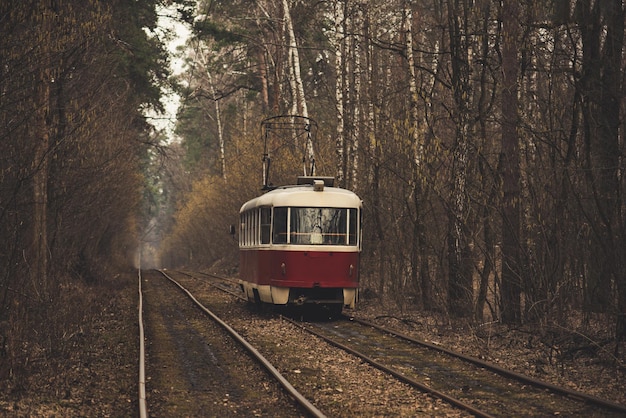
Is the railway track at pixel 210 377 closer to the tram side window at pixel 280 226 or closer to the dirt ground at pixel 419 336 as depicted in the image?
the dirt ground at pixel 419 336

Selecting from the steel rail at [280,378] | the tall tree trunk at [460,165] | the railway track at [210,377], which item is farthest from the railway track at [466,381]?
the tall tree trunk at [460,165]

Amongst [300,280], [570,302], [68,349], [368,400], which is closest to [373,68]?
[300,280]

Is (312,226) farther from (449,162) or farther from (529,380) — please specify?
(529,380)

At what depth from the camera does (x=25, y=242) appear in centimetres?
1838

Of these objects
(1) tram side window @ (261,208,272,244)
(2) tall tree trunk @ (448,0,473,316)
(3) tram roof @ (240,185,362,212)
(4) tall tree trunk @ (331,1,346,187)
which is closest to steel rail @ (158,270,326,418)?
(1) tram side window @ (261,208,272,244)

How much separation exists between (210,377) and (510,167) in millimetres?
6440

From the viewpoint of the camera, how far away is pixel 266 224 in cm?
1828

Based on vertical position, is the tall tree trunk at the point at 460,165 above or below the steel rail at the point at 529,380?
above

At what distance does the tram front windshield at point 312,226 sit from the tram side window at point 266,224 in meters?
0.23

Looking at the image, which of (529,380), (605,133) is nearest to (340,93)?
(605,133)

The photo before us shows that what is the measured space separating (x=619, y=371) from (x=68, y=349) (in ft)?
24.0

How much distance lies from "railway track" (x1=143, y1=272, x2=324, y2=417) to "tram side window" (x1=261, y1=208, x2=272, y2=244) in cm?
204

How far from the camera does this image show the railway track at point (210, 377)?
8938 millimetres

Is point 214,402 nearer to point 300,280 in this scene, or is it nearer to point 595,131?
point 595,131
